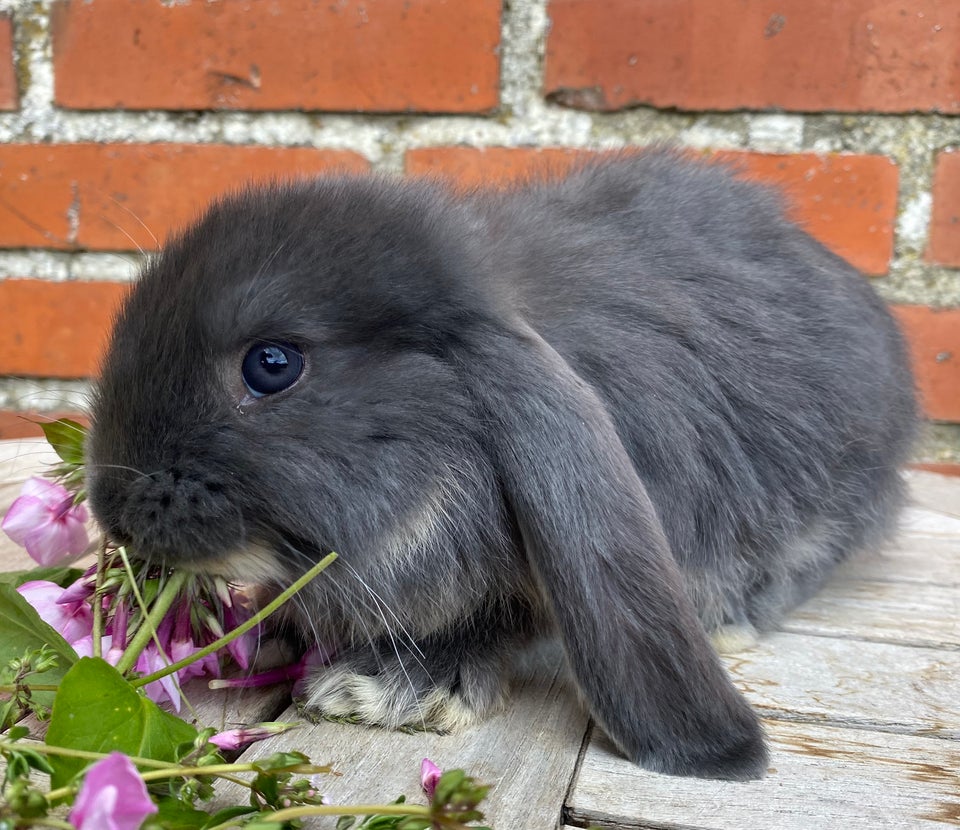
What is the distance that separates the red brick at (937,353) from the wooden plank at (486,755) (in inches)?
52.0

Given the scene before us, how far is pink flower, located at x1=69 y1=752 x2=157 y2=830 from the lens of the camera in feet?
2.23

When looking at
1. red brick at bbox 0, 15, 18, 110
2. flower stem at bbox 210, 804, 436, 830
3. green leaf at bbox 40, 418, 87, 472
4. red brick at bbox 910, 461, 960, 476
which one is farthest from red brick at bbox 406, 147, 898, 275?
flower stem at bbox 210, 804, 436, 830

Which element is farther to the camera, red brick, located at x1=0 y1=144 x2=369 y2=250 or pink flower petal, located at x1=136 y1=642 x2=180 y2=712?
red brick, located at x1=0 y1=144 x2=369 y2=250

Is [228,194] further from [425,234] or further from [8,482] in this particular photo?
[8,482]

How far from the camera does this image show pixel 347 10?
82.1 inches

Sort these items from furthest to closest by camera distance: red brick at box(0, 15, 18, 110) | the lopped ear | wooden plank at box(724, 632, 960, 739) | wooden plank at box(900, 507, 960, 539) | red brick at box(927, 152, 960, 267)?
red brick at box(0, 15, 18, 110) < red brick at box(927, 152, 960, 267) < wooden plank at box(900, 507, 960, 539) < wooden plank at box(724, 632, 960, 739) < the lopped ear

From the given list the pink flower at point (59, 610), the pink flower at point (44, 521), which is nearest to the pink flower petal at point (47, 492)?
the pink flower at point (44, 521)

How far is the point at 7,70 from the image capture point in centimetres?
217

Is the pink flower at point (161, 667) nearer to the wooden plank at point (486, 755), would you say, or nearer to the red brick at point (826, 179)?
the wooden plank at point (486, 755)

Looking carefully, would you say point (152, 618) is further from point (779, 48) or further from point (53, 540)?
point (779, 48)

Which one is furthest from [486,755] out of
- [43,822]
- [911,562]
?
[911,562]

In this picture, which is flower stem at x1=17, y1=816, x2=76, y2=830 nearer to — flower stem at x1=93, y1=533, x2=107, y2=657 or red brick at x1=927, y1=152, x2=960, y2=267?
flower stem at x1=93, y1=533, x2=107, y2=657

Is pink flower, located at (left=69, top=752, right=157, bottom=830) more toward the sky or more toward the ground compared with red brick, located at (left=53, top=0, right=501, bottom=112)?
more toward the ground

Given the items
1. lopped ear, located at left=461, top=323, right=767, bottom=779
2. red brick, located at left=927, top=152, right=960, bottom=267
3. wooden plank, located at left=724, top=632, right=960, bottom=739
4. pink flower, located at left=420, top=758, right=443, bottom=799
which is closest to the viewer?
pink flower, located at left=420, top=758, right=443, bottom=799
